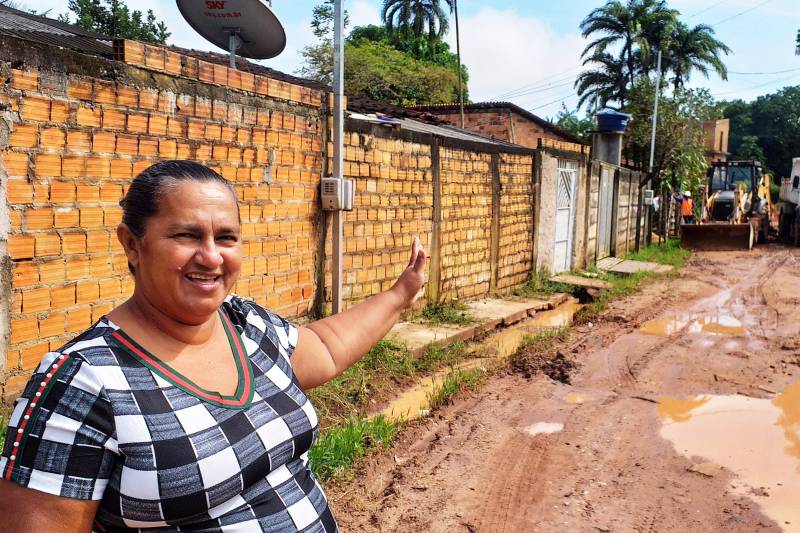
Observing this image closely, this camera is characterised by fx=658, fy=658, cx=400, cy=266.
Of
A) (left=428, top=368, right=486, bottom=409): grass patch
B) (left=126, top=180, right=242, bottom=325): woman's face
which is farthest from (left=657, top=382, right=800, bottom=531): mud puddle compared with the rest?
(left=126, top=180, right=242, bottom=325): woman's face

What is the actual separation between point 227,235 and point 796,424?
16.0 ft

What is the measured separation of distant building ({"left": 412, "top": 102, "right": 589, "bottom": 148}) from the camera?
21.4 metres

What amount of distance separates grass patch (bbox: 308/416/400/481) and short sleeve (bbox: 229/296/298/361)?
196cm

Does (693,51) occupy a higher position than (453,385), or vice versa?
(693,51)

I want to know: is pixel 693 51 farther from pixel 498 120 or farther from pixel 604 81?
pixel 498 120

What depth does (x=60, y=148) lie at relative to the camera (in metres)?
3.45

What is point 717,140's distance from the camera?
43125 millimetres

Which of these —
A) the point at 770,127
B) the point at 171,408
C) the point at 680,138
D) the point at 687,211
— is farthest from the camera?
the point at 770,127

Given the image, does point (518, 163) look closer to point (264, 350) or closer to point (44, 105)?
point (44, 105)

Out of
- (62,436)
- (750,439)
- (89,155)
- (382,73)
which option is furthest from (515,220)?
(382,73)

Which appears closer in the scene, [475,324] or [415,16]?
[475,324]

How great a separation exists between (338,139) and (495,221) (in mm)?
3820

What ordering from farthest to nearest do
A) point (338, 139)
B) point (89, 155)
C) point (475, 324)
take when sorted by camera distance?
1. point (475, 324)
2. point (338, 139)
3. point (89, 155)

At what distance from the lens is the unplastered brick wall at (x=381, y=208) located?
6156 millimetres
